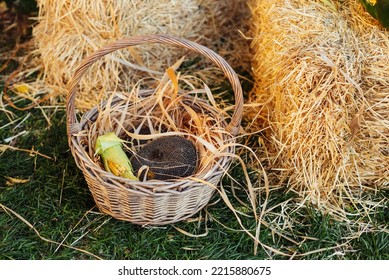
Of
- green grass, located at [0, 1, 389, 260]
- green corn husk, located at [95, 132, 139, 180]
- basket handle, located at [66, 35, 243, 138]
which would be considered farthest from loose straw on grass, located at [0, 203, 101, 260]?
basket handle, located at [66, 35, 243, 138]

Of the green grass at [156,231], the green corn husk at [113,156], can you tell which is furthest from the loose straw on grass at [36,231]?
the green corn husk at [113,156]

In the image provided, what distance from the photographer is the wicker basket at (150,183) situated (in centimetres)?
184

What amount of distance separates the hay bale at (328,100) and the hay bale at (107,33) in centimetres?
48

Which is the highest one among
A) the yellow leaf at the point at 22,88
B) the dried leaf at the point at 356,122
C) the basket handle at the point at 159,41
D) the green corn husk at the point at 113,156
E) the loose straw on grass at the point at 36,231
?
the dried leaf at the point at 356,122

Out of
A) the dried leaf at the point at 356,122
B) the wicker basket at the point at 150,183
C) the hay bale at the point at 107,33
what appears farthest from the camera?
the hay bale at the point at 107,33

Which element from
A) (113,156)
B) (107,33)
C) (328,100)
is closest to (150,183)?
(113,156)

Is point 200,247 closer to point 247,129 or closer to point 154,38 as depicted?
point 247,129

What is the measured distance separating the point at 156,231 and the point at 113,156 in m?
0.29

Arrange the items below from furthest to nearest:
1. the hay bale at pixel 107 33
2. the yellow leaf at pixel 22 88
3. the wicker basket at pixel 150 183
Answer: the yellow leaf at pixel 22 88, the hay bale at pixel 107 33, the wicker basket at pixel 150 183

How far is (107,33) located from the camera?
237 centimetres

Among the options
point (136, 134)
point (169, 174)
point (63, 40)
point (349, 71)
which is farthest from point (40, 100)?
point (349, 71)

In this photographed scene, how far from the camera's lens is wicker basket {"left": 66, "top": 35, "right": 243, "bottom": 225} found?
72.4 inches

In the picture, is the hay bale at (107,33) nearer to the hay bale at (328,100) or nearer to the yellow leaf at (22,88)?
the yellow leaf at (22,88)
